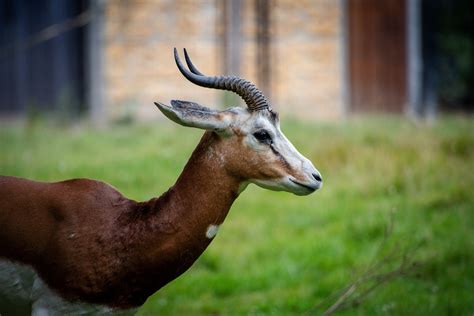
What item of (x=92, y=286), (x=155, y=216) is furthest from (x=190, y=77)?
(x=92, y=286)

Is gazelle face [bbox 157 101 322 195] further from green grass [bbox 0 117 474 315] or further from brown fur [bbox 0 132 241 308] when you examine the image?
green grass [bbox 0 117 474 315]

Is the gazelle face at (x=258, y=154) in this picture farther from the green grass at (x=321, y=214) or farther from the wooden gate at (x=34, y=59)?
the wooden gate at (x=34, y=59)

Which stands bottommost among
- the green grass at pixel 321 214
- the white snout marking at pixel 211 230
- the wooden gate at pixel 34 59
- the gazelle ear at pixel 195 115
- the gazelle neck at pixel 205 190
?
the green grass at pixel 321 214

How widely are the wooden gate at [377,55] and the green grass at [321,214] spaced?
5.21m

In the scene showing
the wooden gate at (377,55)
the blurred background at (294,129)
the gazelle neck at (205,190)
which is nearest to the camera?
the gazelle neck at (205,190)

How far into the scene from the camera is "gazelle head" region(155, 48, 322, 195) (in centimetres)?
364

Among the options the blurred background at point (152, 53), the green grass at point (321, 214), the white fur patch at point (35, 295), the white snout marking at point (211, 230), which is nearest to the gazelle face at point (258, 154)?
the white snout marking at point (211, 230)

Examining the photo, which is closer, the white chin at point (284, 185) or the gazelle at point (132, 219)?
the gazelle at point (132, 219)

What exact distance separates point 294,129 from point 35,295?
7.78m

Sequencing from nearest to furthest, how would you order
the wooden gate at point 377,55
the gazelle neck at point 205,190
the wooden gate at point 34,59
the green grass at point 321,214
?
the gazelle neck at point 205,190 < the green grass at point 321,214 < the wooden gate at point 34,59 < the wooden gate at point 377,55

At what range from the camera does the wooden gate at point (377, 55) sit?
16266 mm

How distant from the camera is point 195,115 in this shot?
359cm

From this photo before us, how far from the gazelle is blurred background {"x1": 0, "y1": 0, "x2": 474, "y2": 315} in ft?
4.35

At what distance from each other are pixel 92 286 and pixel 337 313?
2607mm
